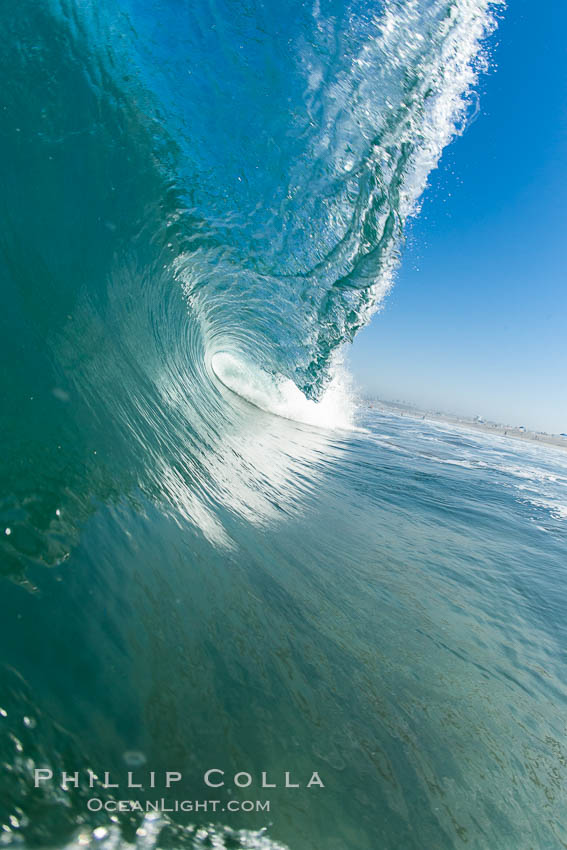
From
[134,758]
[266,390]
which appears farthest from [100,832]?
[266,390]

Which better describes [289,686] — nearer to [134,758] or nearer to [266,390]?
[134,758]

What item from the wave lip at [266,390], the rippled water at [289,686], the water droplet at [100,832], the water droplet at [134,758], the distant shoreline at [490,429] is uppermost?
the distant shoreline at [490,429]

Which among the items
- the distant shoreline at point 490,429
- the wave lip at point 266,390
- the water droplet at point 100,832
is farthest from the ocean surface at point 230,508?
the distant shoreline at point 490,429

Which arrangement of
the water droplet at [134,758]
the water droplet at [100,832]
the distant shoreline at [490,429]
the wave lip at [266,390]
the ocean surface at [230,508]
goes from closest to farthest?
the water droplet at [100,832], the water droplet at [134,758], the ocean surface at [230,508], the wave lip at [266,390], the distant shoreline at [490,429]

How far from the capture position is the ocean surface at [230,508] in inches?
57.4

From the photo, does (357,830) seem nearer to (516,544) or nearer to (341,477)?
(516,544)

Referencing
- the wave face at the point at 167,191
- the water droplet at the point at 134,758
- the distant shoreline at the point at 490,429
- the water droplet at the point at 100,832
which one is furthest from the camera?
the distant shoreline at the point at 490,429

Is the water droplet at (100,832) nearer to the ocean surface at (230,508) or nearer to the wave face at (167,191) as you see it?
the ocean surface at (230,508)

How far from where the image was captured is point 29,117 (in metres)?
3.72

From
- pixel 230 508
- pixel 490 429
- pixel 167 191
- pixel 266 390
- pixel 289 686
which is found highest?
pixel 490 429

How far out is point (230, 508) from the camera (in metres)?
3.96

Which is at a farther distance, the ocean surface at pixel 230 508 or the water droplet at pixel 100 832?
the ocean surface at pixel 230 508

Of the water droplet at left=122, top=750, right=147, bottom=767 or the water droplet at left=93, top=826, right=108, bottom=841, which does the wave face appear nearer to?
the water droplet at left=122, top=750, right=147, bottom=767

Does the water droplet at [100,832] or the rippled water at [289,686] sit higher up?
the rippled water at [289,686]
